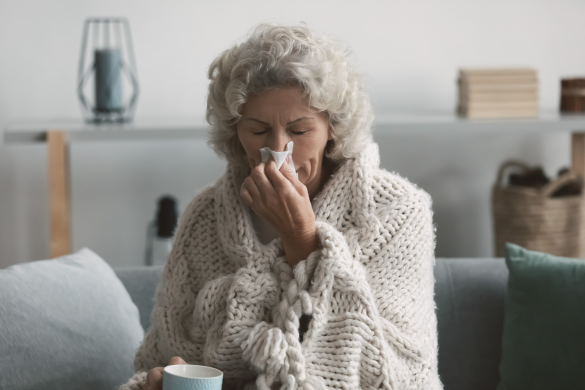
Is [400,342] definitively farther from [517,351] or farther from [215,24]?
[215,24]

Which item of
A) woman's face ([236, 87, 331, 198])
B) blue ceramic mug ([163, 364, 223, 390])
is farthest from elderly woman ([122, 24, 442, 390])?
blue ceramic mug ([163, 364, 223, 390])

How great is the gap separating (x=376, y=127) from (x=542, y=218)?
34.4 inches

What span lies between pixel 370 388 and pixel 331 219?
320 mm

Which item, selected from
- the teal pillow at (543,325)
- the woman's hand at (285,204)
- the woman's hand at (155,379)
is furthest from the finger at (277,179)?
the teal pillow at (543,325)

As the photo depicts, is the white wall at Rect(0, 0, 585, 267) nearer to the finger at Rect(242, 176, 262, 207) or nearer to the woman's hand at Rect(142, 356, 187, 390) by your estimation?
the finger at Rect(242, 176, 262, 207)

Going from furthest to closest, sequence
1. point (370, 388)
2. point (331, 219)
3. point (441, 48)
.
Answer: point (441, 48) → point (331, 219) → point (370, 388)

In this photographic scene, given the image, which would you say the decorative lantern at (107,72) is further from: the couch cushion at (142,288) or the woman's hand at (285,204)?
the woman's hand at (285,204)

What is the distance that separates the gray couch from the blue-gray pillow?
30.1 inches

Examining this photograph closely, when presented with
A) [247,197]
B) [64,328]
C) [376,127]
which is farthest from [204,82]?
[247,197]

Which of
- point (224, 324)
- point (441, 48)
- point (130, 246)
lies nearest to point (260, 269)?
point (224, 324)

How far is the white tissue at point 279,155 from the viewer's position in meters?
1.13

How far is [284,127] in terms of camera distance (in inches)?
44.9

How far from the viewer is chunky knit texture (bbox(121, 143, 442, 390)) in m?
1.10

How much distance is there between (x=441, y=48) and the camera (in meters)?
2.86
